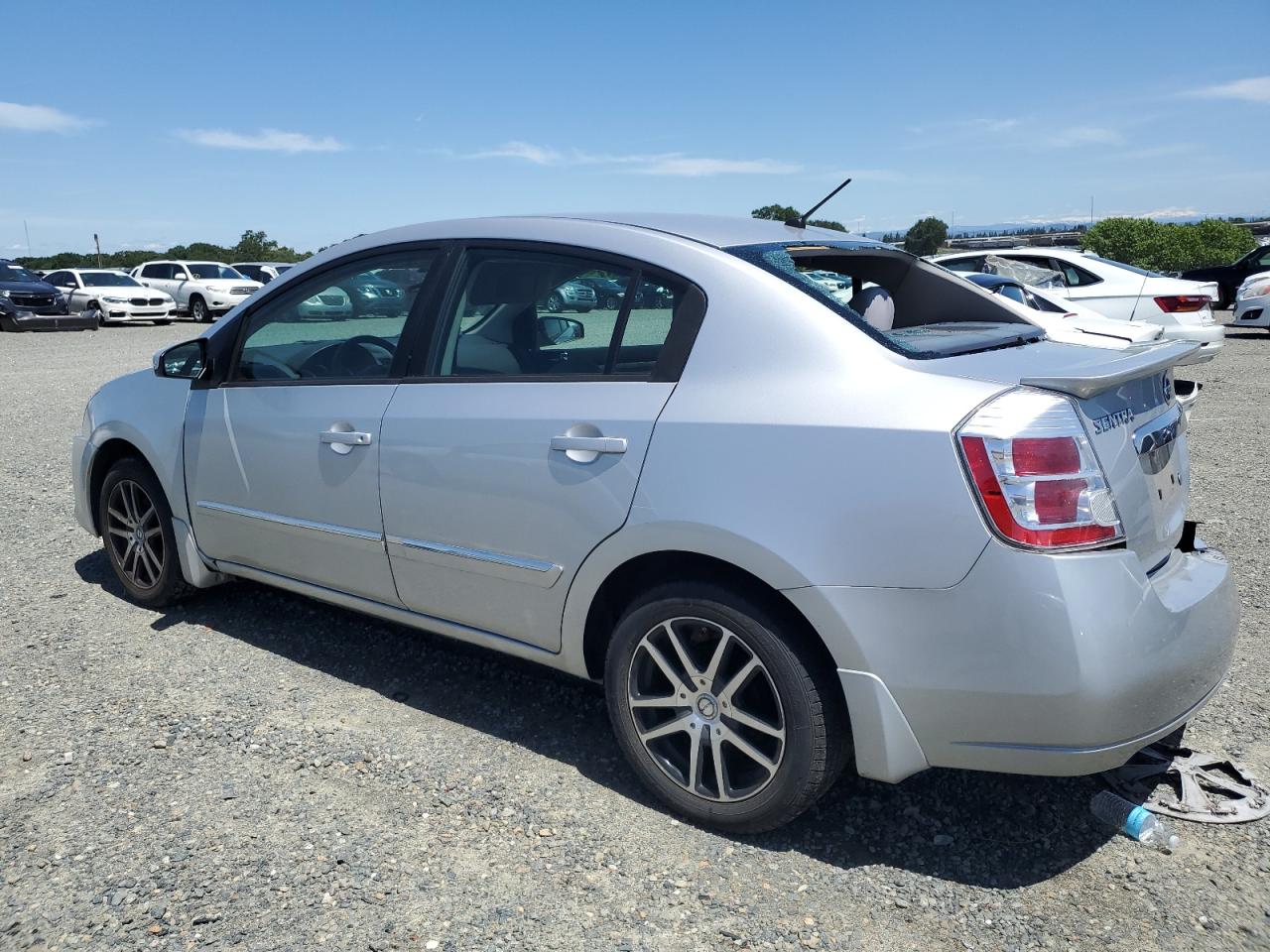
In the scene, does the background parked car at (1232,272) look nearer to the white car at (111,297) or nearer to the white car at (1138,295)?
the white car at (1138,295)

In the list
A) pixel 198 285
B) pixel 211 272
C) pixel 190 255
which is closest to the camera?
pixel 198 285

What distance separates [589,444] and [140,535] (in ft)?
9.12

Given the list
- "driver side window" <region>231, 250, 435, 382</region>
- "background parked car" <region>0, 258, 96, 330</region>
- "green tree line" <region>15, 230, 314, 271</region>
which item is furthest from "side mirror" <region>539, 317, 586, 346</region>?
"green tree line" <region>15, 230, 314, 271</region>

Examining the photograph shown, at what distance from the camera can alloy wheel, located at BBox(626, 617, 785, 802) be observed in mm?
2861

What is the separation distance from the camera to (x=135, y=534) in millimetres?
4805

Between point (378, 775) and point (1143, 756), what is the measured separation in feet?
8.01

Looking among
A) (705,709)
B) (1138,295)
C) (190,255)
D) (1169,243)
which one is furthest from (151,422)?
(190,255)

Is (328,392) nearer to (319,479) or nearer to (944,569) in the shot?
(319,479)

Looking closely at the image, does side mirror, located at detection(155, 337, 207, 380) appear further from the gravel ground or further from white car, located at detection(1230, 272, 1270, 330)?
white car, located at detection(1230, 272, 1270, 330)

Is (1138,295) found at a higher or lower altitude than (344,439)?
lower

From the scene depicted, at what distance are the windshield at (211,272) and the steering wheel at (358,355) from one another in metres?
28.5

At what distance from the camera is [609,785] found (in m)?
3.30

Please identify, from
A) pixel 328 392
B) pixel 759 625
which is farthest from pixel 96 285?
pixel 759 625

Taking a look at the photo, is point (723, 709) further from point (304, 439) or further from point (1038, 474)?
point (304, 439)
